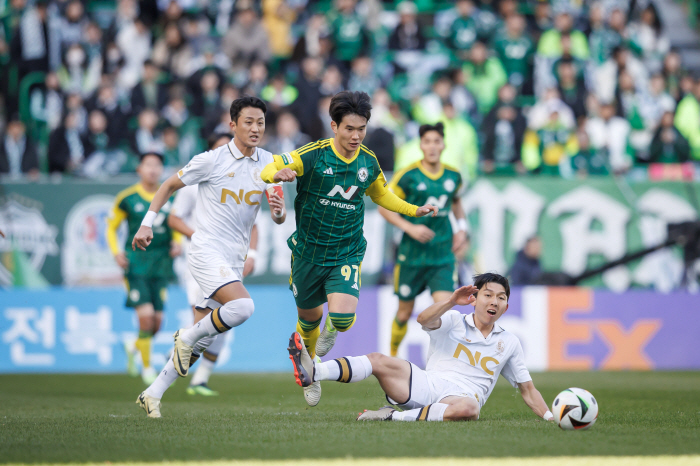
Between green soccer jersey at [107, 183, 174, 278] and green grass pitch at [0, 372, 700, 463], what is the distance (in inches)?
55.2

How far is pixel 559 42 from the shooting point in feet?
57.2

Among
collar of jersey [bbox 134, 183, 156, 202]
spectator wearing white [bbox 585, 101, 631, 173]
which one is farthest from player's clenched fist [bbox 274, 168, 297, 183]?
spectator wearing white [bbox 585, 101, 631, 173]

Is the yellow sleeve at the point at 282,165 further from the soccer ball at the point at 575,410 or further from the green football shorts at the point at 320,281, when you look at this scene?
the soccer ball at the point at 575,410

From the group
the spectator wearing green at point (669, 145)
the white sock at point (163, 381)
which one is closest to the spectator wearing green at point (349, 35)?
the spectator wearing green at point (669, 145)

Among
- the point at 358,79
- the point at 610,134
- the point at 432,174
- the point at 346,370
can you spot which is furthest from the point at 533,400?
the point at 358,79

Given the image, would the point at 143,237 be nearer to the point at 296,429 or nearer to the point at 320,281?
the point at 320,281

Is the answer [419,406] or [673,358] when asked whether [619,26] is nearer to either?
[673,358]

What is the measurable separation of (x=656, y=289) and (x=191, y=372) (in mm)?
7041

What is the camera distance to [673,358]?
12.9 meters

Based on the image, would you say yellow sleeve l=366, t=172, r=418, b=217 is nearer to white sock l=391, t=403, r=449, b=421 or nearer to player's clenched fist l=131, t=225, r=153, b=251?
white sock l=391, t=403, r=449, b=421

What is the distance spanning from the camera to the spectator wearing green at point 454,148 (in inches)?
548

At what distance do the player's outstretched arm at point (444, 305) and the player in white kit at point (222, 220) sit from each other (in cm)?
142

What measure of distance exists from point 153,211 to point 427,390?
8.22ft

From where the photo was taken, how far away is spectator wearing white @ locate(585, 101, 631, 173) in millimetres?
15281
